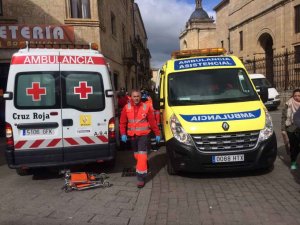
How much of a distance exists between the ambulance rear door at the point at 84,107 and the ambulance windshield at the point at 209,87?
1.40 m

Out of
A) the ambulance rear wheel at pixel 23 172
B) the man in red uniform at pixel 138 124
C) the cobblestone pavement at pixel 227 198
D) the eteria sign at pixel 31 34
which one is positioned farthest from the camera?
the eteria sign at pixel 31 34

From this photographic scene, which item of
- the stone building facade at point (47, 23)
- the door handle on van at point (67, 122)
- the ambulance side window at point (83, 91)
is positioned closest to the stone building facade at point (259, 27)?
the stone building facade at point (47, 23)

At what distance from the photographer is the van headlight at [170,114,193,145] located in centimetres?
606

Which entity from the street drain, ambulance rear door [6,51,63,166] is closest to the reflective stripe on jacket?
the street drain

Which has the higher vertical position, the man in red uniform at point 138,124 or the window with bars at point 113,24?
the window with bars at point 113,24

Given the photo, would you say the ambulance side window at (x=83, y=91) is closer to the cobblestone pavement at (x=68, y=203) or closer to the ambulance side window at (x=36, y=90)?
the ambulance side window at (x=36, y=90)

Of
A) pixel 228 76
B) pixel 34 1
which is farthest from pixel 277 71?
pixel 228 76

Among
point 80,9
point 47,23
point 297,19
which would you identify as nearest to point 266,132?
point 47,23

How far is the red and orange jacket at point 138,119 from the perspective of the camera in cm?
632

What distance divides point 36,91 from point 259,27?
3167 centimetres

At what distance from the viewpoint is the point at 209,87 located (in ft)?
23.5

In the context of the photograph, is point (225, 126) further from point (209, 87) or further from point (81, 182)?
point (81, 182)

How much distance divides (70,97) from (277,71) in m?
21.8

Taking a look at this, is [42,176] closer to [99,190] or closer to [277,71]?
[99,190]
